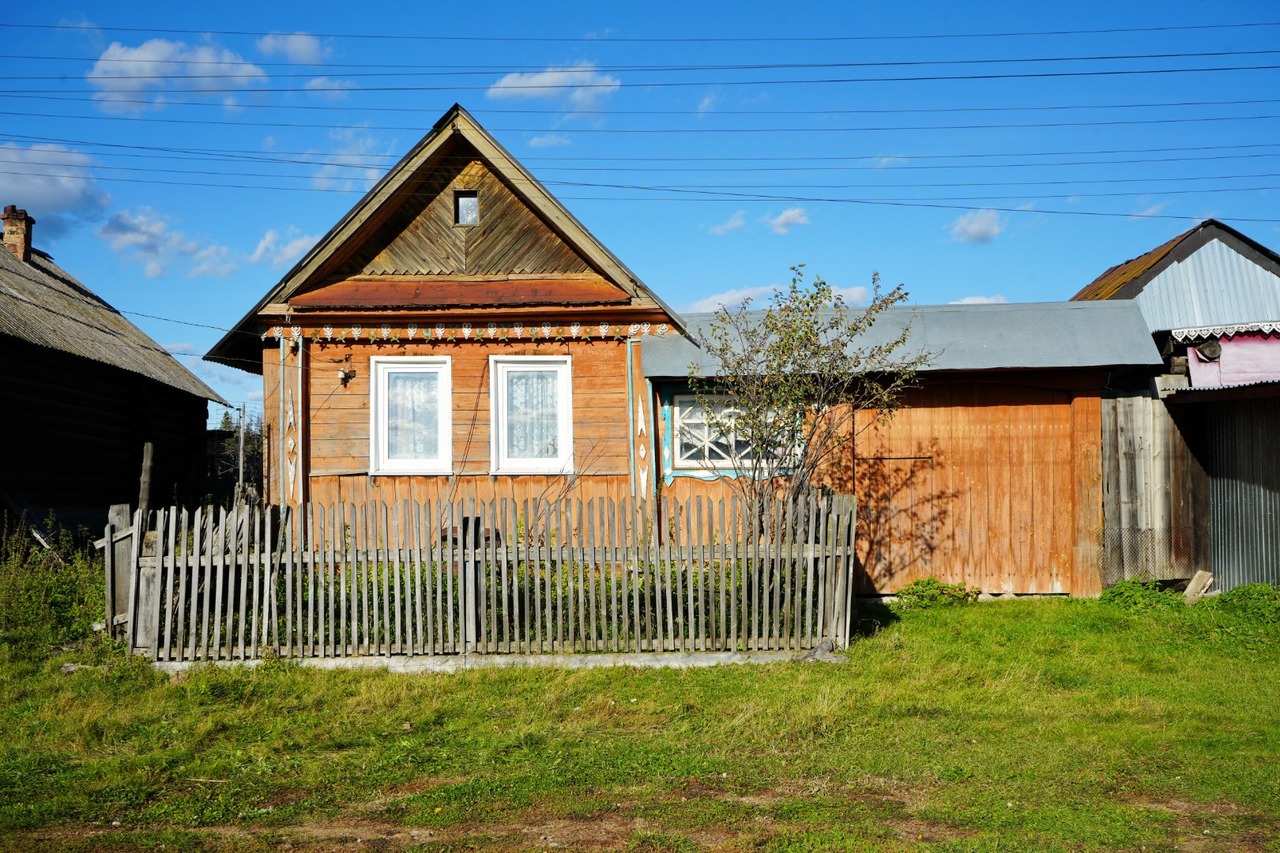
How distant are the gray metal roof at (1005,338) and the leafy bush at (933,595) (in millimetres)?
2596

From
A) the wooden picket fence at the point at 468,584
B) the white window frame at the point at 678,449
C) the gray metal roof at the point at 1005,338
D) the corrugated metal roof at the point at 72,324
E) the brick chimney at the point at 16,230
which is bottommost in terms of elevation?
the wooden picket fence at the point at 468,584

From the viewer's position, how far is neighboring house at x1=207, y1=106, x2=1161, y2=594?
1208 cm

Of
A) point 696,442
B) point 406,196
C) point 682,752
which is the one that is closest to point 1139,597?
point 696,442

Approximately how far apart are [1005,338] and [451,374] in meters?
6.77

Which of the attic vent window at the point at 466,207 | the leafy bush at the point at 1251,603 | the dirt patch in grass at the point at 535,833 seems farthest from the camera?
the attic vent window at the point at 466,207

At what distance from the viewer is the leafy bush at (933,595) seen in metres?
12.0

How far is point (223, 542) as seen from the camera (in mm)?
9141

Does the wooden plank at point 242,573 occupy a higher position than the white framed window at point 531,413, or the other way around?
the white framed window at point 531,413

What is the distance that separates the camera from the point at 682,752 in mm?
6785

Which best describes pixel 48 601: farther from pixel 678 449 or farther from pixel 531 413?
pixel 678 449

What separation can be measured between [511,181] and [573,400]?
2941 mm

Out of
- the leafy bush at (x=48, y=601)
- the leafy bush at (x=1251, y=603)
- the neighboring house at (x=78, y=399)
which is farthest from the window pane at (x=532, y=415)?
the leafy bush at (x=1251, y=603)

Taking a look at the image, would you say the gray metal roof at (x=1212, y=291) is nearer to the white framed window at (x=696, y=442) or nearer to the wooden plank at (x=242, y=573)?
the white framed window at (x=696, y=442)

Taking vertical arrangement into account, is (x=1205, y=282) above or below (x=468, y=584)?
above
